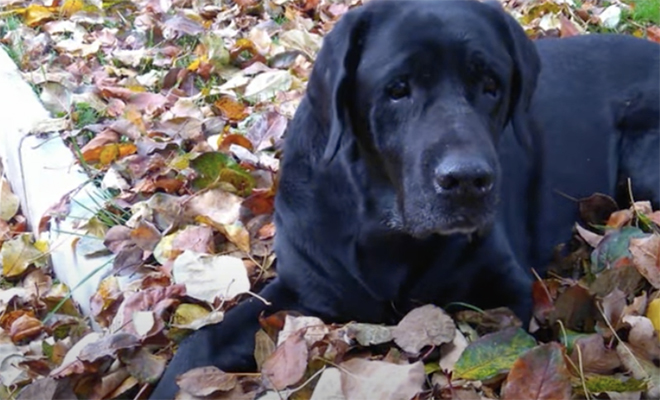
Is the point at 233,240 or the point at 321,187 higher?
the point at 321,187

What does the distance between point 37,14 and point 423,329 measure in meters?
3.60

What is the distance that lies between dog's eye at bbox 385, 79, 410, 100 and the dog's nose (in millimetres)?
242

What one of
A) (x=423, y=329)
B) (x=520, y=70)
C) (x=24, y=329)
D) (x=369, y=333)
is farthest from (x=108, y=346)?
(x=520, y=70)

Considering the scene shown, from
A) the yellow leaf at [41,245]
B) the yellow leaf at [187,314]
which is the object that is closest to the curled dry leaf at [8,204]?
the yellow leaf at [41,245]

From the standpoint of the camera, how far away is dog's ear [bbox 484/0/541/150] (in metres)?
2.54

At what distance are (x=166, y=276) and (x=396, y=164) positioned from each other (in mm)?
907

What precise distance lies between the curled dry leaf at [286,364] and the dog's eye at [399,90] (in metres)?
0.64

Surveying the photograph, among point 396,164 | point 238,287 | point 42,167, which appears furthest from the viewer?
point 42,167

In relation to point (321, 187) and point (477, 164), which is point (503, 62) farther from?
point (321, 187)

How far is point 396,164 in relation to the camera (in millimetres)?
2434

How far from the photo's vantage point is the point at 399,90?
7.86 ft

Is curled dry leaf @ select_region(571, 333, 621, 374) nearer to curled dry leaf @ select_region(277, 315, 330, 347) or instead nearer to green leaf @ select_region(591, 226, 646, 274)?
green leaf @ select_region(591, 226, 646, 274)

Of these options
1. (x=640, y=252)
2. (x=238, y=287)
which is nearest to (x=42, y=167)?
(x=238, y=287)

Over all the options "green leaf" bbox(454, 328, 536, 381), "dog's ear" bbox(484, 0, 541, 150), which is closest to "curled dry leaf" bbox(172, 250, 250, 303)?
"green leaf" bbox(454, 328, 536, 381)
